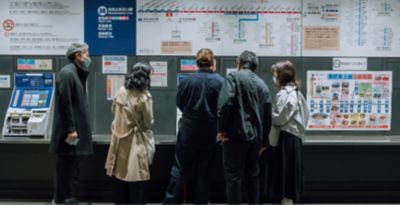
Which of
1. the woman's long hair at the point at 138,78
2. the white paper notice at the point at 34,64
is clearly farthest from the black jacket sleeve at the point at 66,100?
the white paper notice at the point at 34,64

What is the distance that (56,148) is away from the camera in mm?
4359

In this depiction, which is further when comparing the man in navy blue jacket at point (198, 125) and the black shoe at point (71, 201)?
the black shoe at point (71, 201)

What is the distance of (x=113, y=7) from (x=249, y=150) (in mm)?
2186

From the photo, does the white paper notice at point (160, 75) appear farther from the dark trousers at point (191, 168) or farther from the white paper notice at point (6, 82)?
the white paper notice at point (6, 82)

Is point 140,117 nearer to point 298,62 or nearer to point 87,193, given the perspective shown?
point 87,193

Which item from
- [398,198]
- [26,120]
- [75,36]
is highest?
[75,36]

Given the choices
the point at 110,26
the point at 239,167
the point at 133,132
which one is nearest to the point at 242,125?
the point at 239,167

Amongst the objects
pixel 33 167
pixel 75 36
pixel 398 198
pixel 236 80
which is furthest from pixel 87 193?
pixel 398 198

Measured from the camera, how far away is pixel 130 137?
14.1ft

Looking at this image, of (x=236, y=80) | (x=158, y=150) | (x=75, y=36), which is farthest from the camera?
(x=75, y=36)

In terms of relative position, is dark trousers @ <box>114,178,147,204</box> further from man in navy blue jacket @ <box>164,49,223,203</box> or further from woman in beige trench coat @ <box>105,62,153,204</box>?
man in navy blue jacket @ <box>164,49,223,203</box>

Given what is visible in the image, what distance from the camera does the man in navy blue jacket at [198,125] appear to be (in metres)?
4.29

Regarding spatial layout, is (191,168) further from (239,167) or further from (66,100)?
(66,100)

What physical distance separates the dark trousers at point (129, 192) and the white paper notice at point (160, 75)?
1292 millimetres
